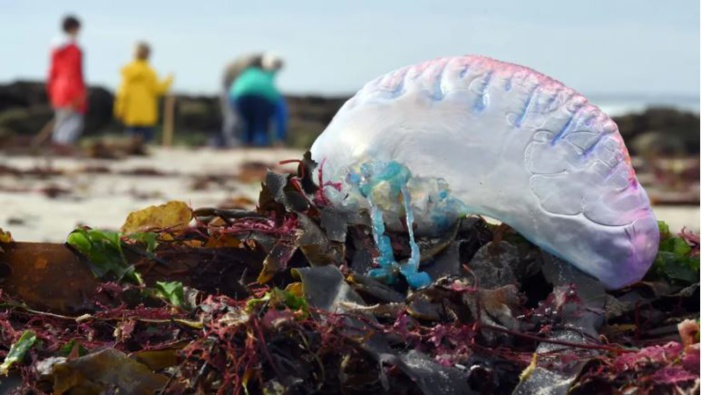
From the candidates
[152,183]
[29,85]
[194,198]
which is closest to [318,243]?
[194,198]

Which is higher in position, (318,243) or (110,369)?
(318,243)

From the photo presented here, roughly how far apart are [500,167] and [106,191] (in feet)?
20.9

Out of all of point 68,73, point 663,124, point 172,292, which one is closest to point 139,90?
point 68,73

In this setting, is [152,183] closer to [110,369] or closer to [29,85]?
[110,369]

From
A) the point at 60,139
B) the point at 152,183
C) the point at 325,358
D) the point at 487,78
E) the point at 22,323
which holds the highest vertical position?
the point at 487,78

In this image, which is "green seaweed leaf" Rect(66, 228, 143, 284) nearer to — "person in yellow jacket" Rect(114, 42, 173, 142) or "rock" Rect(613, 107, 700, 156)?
"person in yellow jacket" Rect(114, 42, 173, 142)

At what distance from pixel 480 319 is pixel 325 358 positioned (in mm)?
298

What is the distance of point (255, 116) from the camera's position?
16.0 metres

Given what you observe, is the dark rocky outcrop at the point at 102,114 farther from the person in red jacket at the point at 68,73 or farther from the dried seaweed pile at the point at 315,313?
the dried seaweed pile at the point at 315,313

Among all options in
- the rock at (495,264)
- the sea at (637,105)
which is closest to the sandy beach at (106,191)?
the rock at (495,264)

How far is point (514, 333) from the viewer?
6.93 feet

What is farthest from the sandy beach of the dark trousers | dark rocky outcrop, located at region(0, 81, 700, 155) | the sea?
the sea

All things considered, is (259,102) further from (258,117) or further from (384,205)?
(384,205)

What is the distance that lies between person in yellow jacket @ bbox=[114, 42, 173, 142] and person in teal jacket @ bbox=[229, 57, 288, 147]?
105cm
